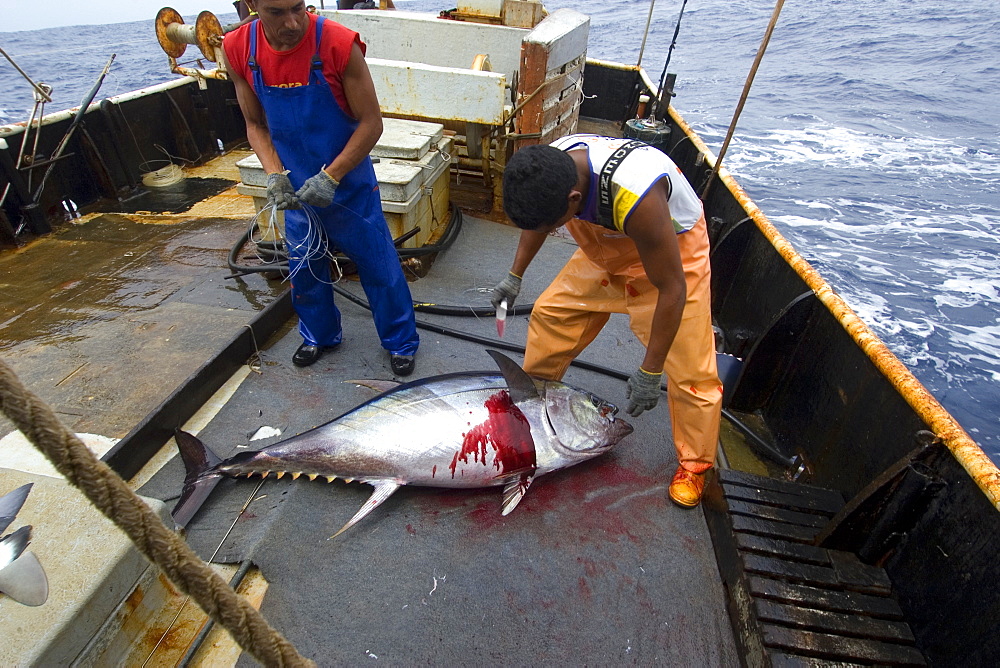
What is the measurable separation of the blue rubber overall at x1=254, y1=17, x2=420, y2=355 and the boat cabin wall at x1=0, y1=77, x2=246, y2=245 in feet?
11.7

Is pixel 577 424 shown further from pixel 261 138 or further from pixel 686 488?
pixel 261 138

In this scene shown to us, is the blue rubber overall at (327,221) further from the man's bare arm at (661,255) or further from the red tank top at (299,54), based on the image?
the man's bare arm at (661,255)

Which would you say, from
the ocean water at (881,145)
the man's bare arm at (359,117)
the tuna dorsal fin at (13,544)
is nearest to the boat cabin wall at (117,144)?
the man's bare arm at (359,117)

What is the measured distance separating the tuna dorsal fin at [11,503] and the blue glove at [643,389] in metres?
2.32

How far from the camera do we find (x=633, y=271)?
2.50 meters

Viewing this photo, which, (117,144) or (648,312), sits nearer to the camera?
(648,312)

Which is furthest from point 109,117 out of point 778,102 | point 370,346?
point 778,102

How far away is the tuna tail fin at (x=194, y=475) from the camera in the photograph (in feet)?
7.84

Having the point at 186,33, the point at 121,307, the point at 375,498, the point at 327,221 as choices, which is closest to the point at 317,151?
the point at 327,221

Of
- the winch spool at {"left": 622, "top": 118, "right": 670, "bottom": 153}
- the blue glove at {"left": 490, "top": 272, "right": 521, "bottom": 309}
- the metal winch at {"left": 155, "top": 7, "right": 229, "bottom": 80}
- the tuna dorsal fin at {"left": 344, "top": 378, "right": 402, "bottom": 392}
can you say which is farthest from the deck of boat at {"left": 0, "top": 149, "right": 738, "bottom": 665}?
the winch spool at {"left": 622, "top": 118, "right": 670, "bottom": 153}

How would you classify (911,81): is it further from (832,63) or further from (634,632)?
(634,632)

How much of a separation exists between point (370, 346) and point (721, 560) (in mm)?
2576

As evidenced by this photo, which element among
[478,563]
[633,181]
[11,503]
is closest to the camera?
[11,503]

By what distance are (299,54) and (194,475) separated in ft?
7.03
